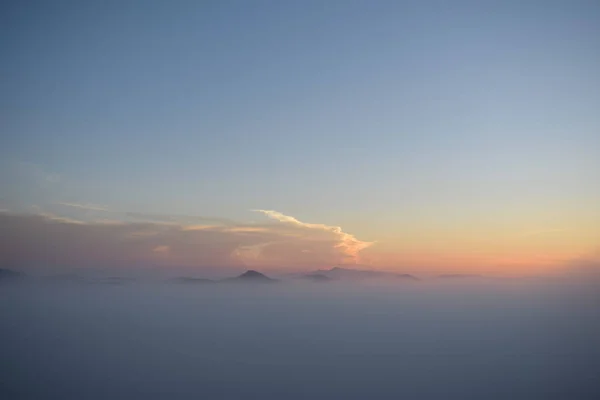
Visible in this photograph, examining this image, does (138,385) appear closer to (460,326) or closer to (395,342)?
(395,342)

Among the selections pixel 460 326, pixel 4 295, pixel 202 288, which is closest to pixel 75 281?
pixel 4 295

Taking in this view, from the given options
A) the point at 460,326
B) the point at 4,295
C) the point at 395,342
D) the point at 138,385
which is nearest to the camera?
the point at 138,385

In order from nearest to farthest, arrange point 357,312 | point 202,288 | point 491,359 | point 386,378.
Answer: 1. point 386,378
2. point 491,359
3. point 357,312
4. point 202,288

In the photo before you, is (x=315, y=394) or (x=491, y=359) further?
(x=491, y=359)

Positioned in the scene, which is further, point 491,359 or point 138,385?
point 491,359

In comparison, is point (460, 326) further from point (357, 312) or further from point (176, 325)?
point (176, 325)

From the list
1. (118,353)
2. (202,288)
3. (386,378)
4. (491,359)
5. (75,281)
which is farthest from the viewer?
(202,288)

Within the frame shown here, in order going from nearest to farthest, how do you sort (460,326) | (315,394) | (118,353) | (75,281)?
(315,394), (118,353), (460,326), (75,281)

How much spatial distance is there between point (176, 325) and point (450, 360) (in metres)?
44.8

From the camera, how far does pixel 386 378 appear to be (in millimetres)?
34875

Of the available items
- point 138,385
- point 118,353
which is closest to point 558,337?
point 138,385

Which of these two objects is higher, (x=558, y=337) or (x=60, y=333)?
(x=558, y=337)

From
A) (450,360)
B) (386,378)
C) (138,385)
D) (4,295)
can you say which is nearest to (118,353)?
(138,385)

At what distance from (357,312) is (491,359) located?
40.8 metres
